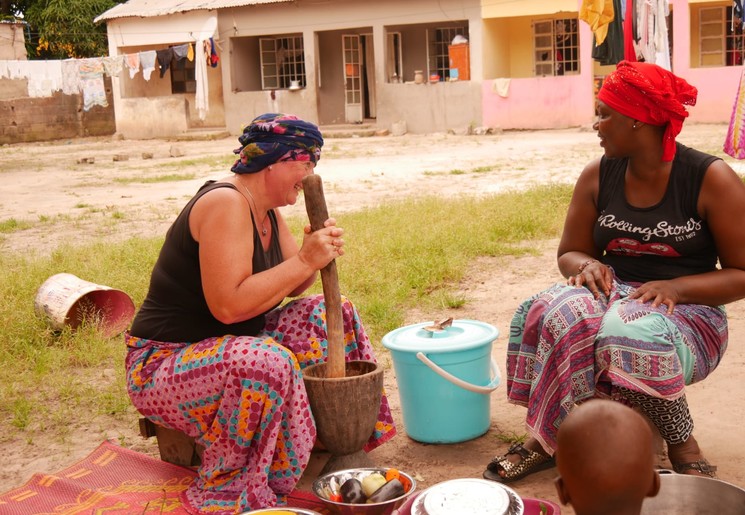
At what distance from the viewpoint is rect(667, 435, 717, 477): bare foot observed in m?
2.70

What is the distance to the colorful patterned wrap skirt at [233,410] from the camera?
2.61 meters

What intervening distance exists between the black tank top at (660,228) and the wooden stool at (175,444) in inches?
62.5

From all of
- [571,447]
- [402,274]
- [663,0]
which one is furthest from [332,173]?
[571,447]

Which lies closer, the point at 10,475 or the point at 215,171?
the point at 10,475

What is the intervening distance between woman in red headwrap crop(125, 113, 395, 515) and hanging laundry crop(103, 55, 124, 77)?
2054 centimetres

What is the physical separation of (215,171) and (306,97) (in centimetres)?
796

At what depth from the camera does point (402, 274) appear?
5.62m

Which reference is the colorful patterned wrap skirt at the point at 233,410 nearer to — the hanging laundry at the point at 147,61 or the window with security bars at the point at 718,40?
the window with security bars at the point at 718,40

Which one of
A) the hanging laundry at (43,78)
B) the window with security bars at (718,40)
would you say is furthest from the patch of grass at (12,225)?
the hanging laundry at (43,78)

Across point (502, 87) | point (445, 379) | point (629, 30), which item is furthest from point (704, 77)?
point (445, 379)

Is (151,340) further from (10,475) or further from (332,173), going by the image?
(332,173)

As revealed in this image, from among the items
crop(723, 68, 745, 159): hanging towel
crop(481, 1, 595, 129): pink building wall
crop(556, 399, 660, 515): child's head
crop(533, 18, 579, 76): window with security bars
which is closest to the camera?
crop(556, 399, 660, 515): child's head

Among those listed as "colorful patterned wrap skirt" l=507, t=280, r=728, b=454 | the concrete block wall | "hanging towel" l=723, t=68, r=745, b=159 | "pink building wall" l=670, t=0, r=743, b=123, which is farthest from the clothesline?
"colorful patterned wrap skirt" l=507, t=280, r=728, b=454

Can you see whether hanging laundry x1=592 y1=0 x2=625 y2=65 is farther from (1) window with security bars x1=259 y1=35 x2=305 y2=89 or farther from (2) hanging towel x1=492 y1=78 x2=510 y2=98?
(1) window with security bars x1=259 y1=35 x2=305 y2=89
